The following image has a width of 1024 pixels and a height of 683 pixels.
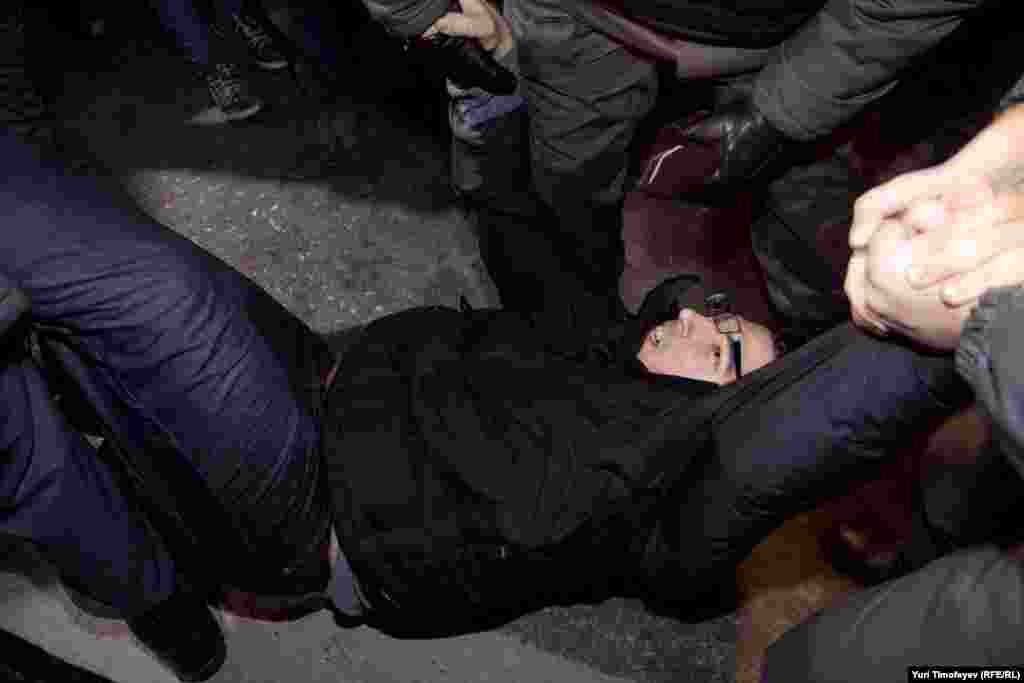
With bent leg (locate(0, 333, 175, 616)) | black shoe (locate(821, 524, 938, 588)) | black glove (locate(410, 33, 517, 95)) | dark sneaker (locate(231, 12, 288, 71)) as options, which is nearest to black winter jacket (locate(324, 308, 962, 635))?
bent leg (locate(0, 333, 175, 616))

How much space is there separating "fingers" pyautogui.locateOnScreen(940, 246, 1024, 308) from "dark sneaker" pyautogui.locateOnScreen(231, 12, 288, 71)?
8.43 ft

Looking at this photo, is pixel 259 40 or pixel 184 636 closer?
pixel 184 636

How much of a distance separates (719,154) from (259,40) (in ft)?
6.41

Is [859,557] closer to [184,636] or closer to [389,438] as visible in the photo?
[389,438]

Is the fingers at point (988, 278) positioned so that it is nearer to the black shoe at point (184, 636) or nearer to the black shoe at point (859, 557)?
the black shoe at point (859, 557)

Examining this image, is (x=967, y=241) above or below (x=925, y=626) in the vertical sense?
above

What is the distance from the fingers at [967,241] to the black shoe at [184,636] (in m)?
1.55

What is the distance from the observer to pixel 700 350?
1710mm

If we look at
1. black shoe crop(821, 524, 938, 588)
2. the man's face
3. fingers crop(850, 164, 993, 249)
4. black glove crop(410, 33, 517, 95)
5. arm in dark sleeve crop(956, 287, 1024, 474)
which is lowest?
black shoe crop(821, 524, 938, 588)

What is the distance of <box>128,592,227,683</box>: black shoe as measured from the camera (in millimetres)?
1604

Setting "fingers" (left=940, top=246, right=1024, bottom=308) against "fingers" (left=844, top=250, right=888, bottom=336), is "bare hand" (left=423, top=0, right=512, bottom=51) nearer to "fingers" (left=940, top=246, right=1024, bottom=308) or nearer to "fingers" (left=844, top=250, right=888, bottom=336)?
"fingers" (left=844, top=250, right=888, bottom=336)

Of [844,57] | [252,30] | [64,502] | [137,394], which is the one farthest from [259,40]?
[844,57]

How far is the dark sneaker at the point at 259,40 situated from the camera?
111 inches

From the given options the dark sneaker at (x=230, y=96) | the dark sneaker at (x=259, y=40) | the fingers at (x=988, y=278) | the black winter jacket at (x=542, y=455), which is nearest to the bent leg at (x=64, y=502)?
the black winter jacket at (x=542, y=455)
